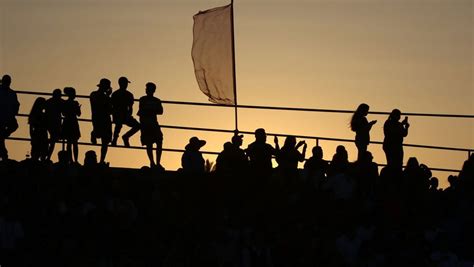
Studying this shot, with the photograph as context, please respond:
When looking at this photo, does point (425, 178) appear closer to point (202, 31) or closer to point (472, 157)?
point (472, 157)

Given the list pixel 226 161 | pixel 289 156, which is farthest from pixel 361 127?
pixel 226 161

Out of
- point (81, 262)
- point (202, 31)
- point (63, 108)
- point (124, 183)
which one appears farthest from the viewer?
point (202, 31)

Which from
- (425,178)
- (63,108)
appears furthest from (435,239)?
(63,108)

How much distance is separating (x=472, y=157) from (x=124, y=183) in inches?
198

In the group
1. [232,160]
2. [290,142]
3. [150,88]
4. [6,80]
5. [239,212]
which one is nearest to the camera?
[239,212]

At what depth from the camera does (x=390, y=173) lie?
23625 mm

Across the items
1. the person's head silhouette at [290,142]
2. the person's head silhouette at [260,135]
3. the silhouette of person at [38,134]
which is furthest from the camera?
the silhouette of person at [38,134]

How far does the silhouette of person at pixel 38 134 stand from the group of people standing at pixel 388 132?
4.57 m

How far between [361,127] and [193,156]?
267 centimetres

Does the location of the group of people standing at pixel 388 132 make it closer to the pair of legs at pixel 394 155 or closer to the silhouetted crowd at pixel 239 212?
the pair of legs at pixel 394 155

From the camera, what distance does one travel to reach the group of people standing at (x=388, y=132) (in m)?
24.7

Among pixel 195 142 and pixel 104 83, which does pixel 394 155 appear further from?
pixel 104 83

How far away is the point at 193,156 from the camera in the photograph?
24.1 meters

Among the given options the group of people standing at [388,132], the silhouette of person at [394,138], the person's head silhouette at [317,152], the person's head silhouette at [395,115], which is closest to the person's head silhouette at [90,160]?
the person's head silhouette at [317,152]
